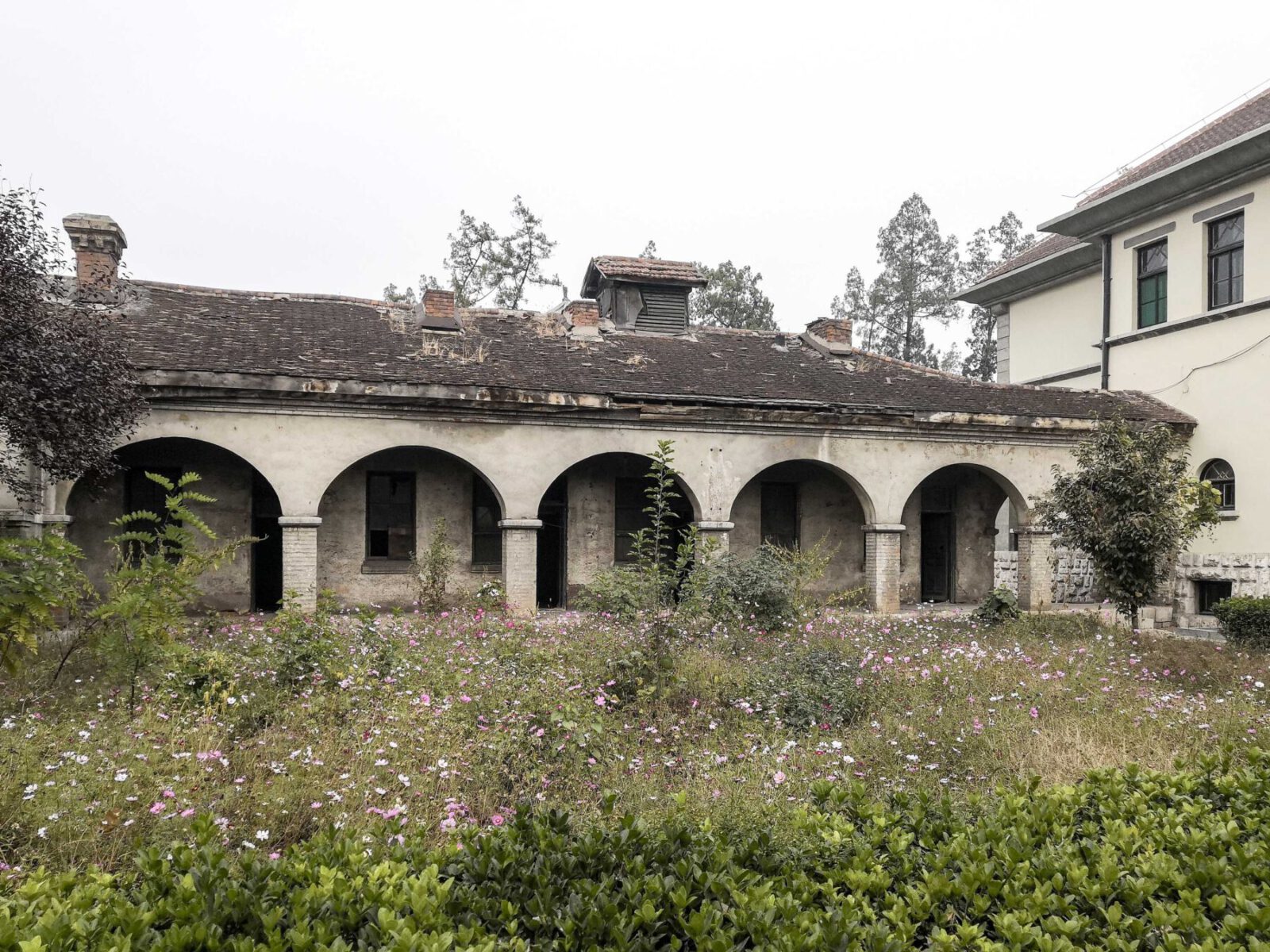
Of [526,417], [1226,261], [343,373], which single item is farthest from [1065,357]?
[343,373]

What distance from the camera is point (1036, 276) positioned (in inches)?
901

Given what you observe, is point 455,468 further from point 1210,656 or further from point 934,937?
point 934,937

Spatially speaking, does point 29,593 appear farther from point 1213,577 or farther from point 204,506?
point 1213,577

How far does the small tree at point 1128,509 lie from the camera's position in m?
13.0

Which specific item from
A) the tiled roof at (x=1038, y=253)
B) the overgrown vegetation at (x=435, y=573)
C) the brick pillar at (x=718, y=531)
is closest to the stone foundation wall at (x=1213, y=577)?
the tiled roof at (x=1038, y=253)

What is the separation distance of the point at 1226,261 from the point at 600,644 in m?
15.9

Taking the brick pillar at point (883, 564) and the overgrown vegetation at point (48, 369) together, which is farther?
the brick pillar at point (883, 564)

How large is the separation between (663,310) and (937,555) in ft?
26.9

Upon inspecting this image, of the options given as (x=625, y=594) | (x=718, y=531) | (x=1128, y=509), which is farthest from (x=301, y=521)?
(x=1128, y=509)

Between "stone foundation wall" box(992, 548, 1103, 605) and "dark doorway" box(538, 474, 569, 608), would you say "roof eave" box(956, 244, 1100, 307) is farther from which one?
"dark doorway" box(538, 474, 569, 608)

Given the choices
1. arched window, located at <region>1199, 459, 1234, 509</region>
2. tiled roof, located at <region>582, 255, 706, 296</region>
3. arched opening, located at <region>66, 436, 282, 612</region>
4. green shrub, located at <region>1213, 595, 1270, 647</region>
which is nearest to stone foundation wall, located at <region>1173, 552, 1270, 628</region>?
arched window, located at <region>1199, 459, 1234, 509</region>

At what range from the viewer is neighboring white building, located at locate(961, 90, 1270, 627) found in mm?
16438

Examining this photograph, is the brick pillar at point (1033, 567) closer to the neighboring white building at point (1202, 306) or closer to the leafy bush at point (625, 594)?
the neighboring white building at point (1202, 306)

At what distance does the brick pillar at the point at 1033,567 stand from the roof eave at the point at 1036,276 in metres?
8.22
